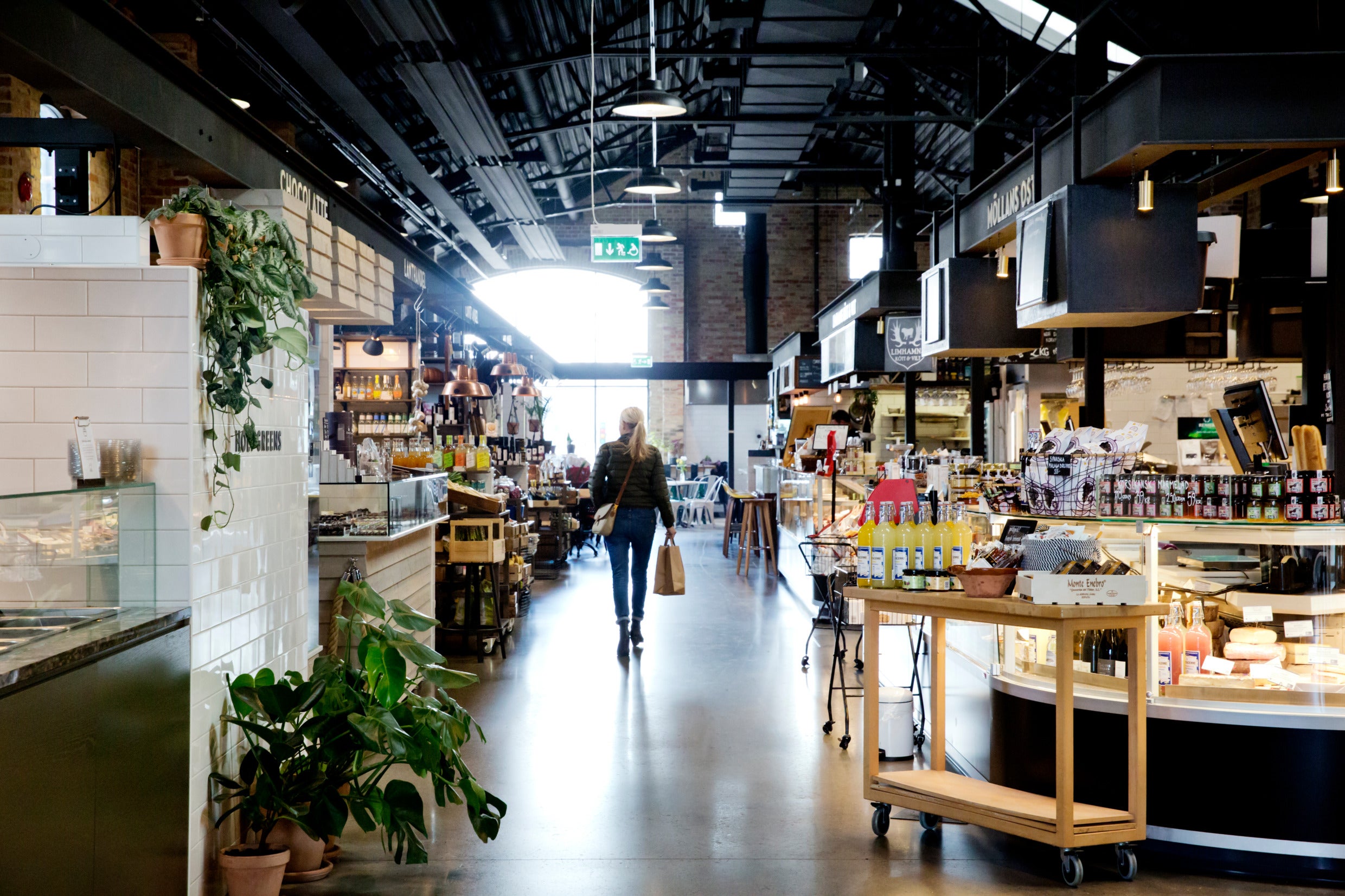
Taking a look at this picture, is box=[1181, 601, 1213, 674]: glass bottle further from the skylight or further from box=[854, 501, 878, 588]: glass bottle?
the skylight

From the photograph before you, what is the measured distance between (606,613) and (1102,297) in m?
5.47

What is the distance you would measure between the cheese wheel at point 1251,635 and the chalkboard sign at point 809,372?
10.8 m

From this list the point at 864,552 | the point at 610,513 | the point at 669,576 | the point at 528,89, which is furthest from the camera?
the point at 528,89

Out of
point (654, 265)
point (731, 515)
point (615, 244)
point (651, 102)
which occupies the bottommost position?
point (731, 515)

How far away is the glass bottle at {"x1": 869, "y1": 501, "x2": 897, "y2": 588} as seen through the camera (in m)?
4.02

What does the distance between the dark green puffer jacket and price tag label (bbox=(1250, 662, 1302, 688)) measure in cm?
A: 411

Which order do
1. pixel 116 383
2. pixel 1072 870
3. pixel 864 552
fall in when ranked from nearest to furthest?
pixel 116 383
pixel 1072 870
pixel 864 552

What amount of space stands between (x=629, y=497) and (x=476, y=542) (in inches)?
42.6

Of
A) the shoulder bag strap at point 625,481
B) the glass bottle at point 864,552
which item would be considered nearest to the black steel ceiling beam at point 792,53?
the shoulder bag strap at point 625,481

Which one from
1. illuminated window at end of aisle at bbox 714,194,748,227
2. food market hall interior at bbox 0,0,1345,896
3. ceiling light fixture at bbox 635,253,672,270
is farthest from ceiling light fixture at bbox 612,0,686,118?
illuminated window at end of aisle at bbox 714,194,748,227

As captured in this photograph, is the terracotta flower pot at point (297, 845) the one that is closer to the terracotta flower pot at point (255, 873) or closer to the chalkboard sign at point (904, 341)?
the terracotta flower pot at point (255, 873)

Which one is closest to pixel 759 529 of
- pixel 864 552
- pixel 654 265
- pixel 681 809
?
pixel 654 265

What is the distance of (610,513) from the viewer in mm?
7324

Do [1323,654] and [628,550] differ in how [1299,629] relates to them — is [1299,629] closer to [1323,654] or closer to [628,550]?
[1323,654]
